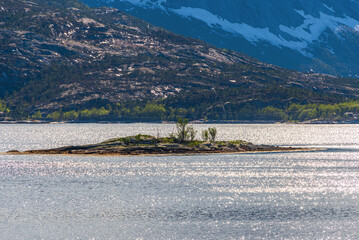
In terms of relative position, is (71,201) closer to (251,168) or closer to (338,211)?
(338,211)

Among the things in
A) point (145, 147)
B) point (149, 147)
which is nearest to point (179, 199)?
point (145, 147)

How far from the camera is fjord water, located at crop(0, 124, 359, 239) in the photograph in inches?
2441

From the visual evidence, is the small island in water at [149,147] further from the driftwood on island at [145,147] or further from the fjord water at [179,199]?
the fjord water at [179,199]

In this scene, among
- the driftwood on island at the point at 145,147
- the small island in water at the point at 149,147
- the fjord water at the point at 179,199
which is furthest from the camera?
the small island in water at the point at 149,147

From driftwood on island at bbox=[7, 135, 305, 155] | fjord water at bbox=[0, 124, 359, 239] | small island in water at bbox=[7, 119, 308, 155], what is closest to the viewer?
fjord water at bbox=[0, 124, 359, 239]

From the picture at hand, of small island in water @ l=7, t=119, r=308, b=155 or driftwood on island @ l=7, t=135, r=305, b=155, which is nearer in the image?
driftwood on island @ l=7, t=135, r=305, b=155

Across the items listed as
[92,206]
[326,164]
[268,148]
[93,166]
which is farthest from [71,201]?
[268,148]

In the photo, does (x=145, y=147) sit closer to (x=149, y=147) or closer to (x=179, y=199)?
(x=149, y=147)

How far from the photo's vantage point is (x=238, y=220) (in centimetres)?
6675

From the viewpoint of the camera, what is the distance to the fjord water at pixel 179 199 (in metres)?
62.0

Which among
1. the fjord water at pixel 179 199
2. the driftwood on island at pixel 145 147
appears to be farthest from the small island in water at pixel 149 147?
the fjord water at pixel 179 199

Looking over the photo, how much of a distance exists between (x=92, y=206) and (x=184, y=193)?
16.1 metres

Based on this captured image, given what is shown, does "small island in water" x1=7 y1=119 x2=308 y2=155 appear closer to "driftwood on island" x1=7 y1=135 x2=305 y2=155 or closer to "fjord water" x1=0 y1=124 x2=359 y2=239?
"driftwood on island" x1=7 y1=135 x2=305 y2=155

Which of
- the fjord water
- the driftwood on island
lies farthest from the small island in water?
the fjord water
